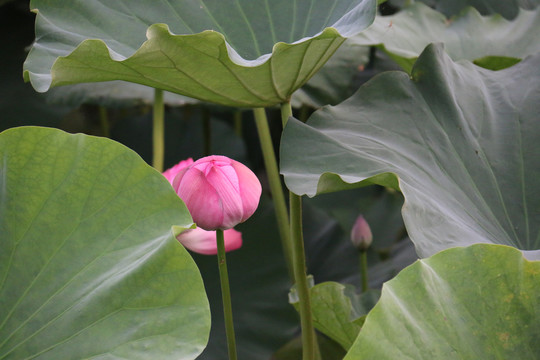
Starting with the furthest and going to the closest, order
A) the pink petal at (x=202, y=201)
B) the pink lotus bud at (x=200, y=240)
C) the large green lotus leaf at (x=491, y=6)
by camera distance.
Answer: the large green lotus leaf at (x=491, y=6) < the pink lotus bud at (x=200, y=240) < the pink petal at (x=202, y=201)

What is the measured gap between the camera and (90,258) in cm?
65

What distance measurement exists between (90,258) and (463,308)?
0.36 meters

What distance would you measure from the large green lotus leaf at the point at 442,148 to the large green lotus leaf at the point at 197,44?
0.09 m

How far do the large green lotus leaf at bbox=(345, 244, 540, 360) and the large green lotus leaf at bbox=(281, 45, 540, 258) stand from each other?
122 mm

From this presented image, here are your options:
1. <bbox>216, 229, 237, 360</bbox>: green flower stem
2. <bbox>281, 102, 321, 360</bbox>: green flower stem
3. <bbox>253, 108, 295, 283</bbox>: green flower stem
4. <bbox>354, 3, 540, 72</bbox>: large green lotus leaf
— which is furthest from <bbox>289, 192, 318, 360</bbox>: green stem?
<bbox>354, 3, 540, 72</bbox>: large green lotus leaf

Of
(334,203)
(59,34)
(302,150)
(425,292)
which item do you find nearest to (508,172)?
(302,150)

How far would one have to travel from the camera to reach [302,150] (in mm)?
815

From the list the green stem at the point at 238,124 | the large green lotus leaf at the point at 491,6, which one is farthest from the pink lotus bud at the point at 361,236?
the green stem at the point at 238,124

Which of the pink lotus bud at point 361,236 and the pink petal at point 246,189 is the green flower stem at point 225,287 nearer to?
the pink petal at point 246,189

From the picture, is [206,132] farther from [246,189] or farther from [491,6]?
[246,189]

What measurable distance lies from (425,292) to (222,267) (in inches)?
10.3

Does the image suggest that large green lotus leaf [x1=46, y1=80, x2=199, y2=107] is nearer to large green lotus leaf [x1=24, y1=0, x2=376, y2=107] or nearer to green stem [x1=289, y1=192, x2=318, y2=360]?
large green lotus leaf [x1=24, y1=0, x2=376, y2=107]

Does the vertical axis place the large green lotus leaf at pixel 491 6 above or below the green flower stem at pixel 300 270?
below

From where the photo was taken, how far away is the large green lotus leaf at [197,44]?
28.8 inches
